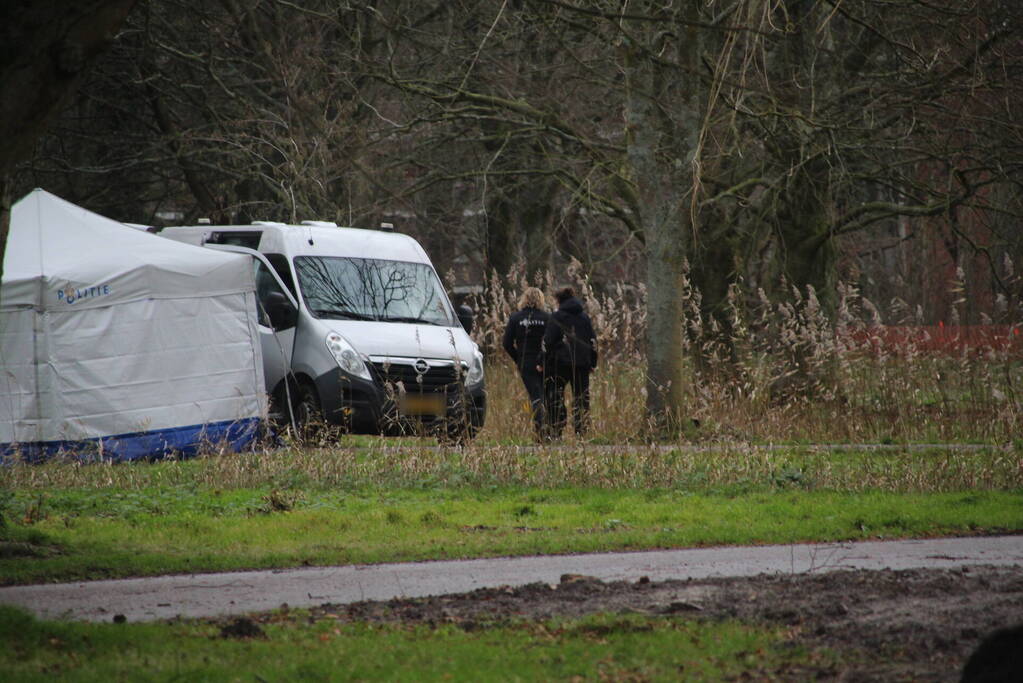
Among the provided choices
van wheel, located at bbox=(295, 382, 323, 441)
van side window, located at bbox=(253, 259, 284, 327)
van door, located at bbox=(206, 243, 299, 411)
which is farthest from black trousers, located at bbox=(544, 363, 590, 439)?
van side window, located at bbox=(253, 259, 284, 327)

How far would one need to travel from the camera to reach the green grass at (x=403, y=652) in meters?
5.19

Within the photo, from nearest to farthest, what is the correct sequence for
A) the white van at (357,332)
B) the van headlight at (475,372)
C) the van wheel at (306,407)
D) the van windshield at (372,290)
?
the white van at (357,332) → the van wheel at (306,407) → the van headlight at (475,372) → the van windshield at (372,290)

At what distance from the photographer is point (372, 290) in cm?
1636

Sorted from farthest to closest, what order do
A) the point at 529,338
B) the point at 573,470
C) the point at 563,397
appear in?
the point at 529,338, the point at 563,397, the point at 573,470

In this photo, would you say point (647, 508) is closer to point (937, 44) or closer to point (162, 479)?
point (162, 479)

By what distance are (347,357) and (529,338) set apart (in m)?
2.35

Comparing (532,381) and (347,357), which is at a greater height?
(347,357)

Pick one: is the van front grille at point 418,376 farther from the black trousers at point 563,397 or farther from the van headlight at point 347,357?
the black trousers at point 563,397

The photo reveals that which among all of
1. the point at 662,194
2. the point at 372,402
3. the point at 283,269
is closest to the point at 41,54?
the point at 372,402

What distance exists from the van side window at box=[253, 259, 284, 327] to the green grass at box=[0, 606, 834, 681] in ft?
33.2

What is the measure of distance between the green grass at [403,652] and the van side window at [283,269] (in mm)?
9947

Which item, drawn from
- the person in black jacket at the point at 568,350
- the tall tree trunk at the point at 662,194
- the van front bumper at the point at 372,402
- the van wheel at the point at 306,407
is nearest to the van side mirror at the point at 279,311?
the van wheel at the point at 306,407

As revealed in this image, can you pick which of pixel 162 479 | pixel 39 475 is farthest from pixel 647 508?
pixel 39 475

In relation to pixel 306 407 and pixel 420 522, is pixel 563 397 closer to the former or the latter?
pixel 306 407
